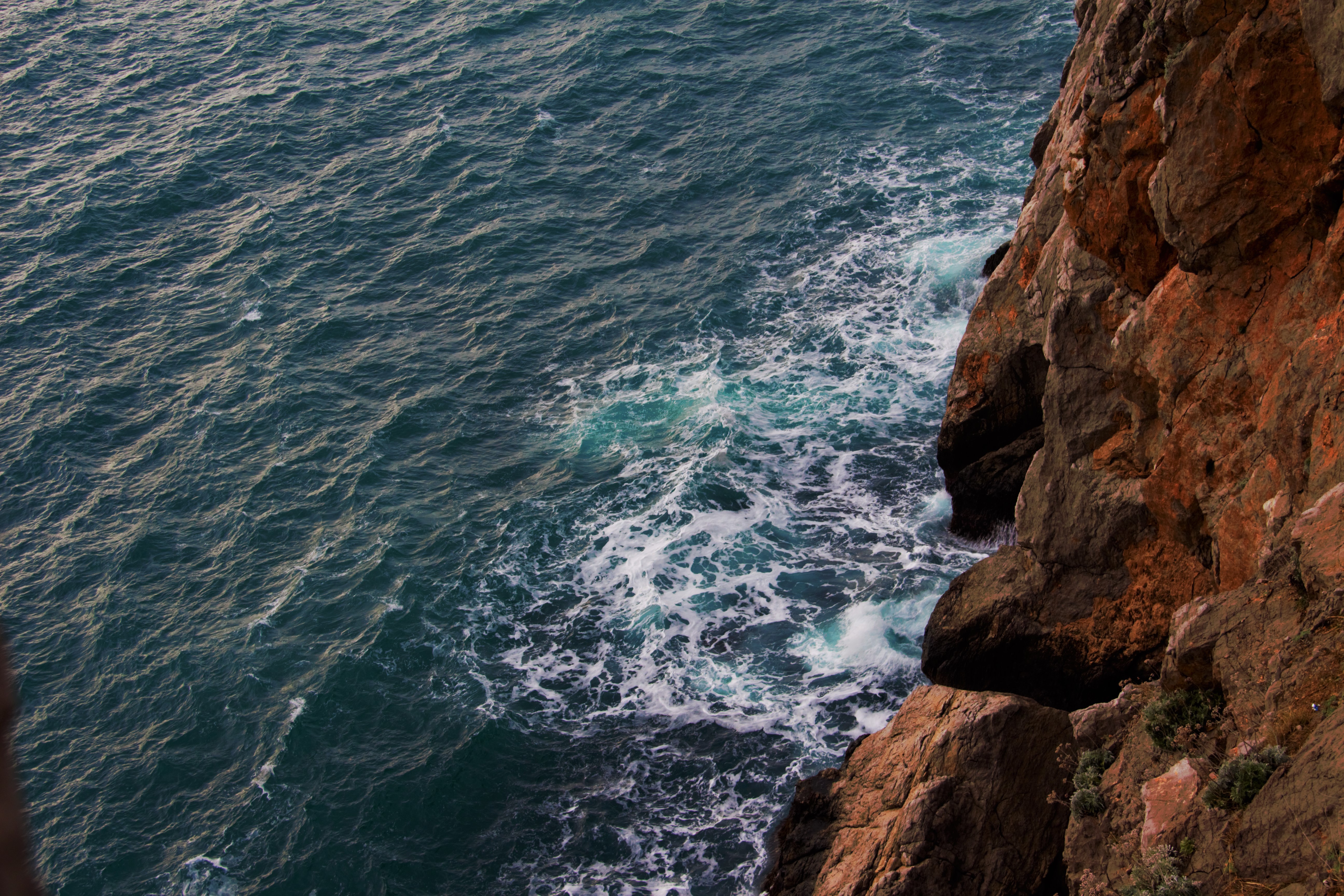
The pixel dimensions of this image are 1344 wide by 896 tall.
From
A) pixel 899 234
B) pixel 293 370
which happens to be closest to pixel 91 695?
pixel 293 370

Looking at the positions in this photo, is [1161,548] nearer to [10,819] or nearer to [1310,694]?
[1310,694]

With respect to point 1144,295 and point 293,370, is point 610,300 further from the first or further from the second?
point 1144,295

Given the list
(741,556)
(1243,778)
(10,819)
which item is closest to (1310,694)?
(1243,778)

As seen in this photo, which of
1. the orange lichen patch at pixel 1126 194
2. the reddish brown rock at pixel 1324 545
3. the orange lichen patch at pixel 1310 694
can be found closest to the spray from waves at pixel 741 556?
the orange lichen patch at pixel 1126 194

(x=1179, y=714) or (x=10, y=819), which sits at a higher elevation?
(x=10, y=819)

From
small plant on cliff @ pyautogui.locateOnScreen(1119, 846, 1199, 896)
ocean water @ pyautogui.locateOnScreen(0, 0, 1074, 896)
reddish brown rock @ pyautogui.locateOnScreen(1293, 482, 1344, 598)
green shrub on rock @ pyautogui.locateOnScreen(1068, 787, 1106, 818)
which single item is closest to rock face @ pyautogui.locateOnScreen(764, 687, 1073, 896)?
green shrub on rock @ pyautogui.locateOnScreen(1068, 787, 1106, 818)

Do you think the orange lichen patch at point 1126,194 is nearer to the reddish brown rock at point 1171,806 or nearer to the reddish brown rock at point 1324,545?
the reddish brown rock at point 1324,545
